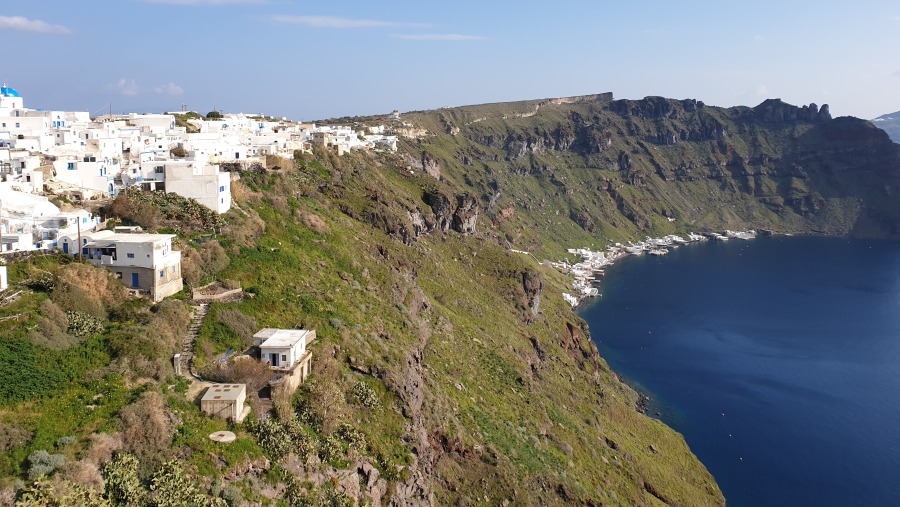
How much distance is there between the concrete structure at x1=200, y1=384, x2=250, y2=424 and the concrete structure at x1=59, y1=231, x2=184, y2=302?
981 cm

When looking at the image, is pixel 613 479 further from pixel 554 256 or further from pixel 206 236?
pixel 554 256

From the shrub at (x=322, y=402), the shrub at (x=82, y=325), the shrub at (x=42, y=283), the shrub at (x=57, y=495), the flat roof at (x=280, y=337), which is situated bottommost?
the shrub at (x=322, y=402)

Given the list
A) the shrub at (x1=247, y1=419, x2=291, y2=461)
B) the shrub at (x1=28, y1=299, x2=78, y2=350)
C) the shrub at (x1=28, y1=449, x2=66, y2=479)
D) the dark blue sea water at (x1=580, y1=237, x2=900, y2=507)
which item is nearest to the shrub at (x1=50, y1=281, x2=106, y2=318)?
the shrub at (x1=28, y1=299, x2=78, y2=350)

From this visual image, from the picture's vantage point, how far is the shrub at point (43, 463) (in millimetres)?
22875

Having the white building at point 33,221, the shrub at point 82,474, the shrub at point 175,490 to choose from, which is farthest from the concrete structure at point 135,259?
the shrub at point 82,474

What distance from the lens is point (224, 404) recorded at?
1193 inches

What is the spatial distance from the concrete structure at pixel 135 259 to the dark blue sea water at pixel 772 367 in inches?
2623

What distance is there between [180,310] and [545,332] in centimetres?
6728

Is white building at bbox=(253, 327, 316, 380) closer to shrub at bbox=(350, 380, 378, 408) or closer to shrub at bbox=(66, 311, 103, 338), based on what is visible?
shrub at bbox=(350, 380, 378, 408)

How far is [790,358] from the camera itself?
113 m

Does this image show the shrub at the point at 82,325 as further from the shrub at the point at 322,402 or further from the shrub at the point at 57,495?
the shrub at the point at 322,402

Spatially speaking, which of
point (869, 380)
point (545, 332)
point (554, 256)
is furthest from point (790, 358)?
point (554, 256)

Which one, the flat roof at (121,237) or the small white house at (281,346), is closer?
the small white house at (281,346)

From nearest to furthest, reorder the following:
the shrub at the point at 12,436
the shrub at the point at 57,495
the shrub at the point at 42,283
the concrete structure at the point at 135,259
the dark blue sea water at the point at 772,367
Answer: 1. the shrub at the point at 57,495
2. the shrub at the point at 12,436
3. the shrub at the point at 42,283
4. the concrete structure at the point at 135,259
5. the dark blue sea water at the point at 772,367
